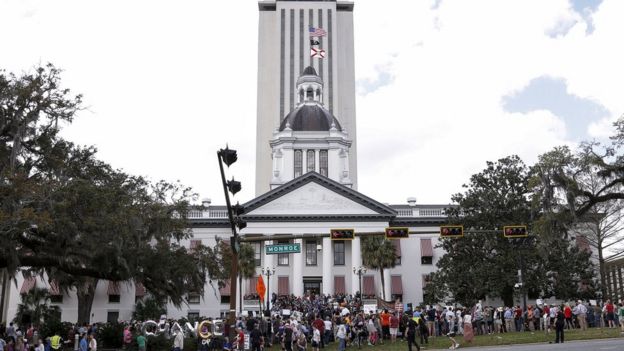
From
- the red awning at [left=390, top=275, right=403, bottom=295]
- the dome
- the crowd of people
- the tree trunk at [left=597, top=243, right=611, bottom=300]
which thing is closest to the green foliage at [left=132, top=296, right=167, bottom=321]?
the crowd of people

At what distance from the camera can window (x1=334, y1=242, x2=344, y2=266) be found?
2480 inches

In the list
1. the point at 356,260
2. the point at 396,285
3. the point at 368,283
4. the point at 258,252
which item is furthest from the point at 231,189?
the point at 396,285

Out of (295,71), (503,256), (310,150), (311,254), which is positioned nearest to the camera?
(503,256)

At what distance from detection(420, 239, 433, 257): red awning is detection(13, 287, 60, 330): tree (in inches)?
1230

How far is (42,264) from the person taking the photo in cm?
2634

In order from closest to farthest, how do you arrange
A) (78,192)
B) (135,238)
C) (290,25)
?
1. (78,192)
2. (135,238)
3. (290,25)

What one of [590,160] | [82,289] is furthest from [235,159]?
[82,289]

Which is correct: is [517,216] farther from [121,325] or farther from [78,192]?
[78,192]

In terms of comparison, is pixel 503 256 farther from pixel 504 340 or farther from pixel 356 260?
pixel 504 340

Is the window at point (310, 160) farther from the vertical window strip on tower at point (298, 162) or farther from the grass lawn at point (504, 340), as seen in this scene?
the grass lawn at point (504, 340)

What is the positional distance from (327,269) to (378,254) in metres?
4.84

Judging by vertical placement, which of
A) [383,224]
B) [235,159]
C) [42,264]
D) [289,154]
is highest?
[289,154]

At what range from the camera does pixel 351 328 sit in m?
29.8

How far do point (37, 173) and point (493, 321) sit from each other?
21.6 metres
